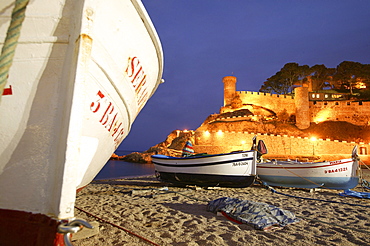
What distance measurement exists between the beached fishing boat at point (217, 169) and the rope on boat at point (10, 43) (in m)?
7.68

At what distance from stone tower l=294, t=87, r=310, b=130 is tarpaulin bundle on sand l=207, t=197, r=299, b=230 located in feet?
128

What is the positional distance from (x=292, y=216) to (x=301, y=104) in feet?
133

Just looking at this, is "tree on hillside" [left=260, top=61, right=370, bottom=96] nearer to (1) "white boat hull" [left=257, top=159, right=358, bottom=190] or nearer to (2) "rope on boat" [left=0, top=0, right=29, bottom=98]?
(1) "white boat hull" [left=257, top=159, right=358, bottom=190]

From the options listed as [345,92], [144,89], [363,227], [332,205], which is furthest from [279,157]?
[345,92]

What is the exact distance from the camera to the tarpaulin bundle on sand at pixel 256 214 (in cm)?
410

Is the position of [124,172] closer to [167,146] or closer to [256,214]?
[167,146]

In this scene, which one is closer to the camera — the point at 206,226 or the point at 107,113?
the point at 107,113

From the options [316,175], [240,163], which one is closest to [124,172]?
[240,163]

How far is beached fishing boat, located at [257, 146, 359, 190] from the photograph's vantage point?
8336mm

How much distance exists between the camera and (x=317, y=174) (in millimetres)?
8859

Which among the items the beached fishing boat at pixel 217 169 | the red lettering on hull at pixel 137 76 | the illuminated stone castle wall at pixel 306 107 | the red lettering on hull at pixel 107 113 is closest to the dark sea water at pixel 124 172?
the beached fishing boat at pixel 217 169

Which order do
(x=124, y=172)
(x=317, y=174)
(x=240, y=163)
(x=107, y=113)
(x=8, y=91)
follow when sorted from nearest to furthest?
(x=8, y=91) → (x=107, y=113) → (x=240, y=163) → (x=317, y=174) → (x=124, y=172)

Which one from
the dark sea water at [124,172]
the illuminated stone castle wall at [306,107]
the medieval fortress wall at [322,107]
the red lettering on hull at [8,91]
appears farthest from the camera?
the illuminated stone castle wall at [306,107]

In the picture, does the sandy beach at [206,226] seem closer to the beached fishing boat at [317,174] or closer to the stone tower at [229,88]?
the beached fishing boat at [317,174]
